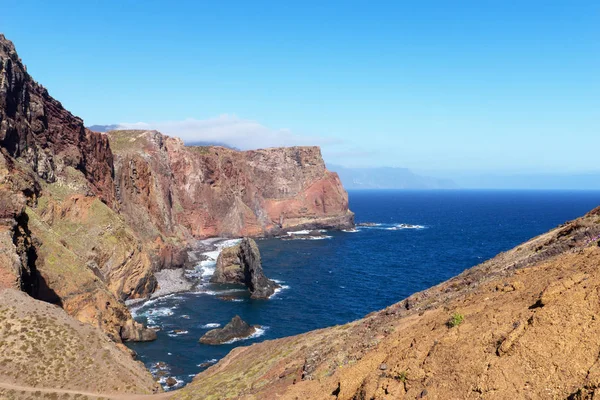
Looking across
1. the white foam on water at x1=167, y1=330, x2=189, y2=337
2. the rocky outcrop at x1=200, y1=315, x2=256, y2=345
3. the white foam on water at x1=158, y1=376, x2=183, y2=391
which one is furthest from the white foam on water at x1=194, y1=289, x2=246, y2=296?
the white foam on water at x1=158, y1=376, x2=183, y2=391

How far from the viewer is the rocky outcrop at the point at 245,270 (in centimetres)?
8381

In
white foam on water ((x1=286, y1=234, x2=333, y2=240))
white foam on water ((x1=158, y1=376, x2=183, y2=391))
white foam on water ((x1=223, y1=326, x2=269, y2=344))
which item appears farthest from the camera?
white foam on water ((x1=286, y1=234, x2=333, y2=240))

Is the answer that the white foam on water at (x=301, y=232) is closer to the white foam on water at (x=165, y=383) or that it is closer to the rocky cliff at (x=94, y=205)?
the rocky cliff at (x=94, y=205)

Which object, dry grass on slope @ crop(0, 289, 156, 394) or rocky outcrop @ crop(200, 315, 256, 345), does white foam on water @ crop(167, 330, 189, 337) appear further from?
dry grass on slope @ crop(0, 289, 156, 394)

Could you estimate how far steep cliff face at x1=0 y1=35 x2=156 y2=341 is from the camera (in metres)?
48.2

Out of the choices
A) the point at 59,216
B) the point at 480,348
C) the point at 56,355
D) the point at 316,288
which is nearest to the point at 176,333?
the point at 56,355

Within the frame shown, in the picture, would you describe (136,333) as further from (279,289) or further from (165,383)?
(279,289)

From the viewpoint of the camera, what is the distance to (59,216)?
6806 centimetres

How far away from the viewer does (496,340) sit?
47.9 ft

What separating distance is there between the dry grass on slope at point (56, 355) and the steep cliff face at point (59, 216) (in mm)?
4276

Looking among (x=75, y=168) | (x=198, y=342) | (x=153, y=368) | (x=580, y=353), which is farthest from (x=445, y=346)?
(x=75, y=168)

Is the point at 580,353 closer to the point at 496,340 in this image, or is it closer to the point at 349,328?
the point at 496,340

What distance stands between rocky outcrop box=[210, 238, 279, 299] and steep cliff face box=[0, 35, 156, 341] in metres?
16.9

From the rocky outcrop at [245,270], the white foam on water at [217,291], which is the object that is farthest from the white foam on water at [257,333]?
the white foam on water at [217,291]
